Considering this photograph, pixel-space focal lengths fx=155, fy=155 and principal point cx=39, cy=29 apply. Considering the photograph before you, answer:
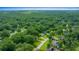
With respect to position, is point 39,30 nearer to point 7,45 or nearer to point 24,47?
point 24,47

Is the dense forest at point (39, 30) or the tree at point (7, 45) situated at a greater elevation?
the dense forest at point (39, 30)

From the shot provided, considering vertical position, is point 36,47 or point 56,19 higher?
point 56,19

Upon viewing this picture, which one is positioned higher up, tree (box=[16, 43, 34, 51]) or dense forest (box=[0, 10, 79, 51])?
dense forest (box=[0, 10, 79, 51])

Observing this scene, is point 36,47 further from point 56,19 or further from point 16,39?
point 56,19

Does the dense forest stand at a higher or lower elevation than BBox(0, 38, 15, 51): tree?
higher

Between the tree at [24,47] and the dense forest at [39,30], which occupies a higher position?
the dense forest at [39,30]
